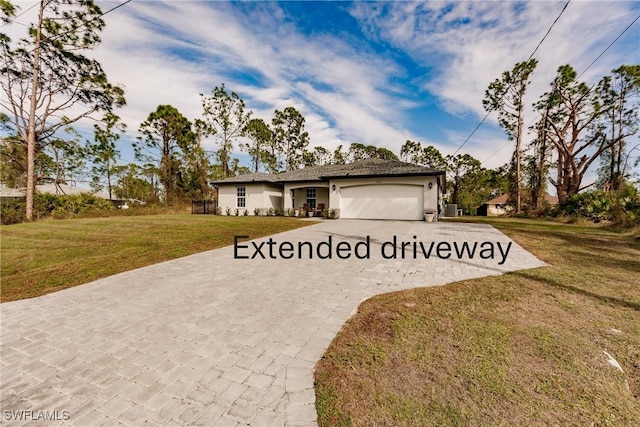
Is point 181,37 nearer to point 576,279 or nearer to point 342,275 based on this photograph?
point 342,275

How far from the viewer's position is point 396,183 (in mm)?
15539

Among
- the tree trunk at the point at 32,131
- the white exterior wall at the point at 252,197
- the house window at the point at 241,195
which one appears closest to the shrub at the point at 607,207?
the white exterior wall at the point at 252,197

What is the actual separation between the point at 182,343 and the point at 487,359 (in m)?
2.98

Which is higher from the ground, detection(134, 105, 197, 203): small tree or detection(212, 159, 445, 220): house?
detection(134, 105, 197, 203): small tree

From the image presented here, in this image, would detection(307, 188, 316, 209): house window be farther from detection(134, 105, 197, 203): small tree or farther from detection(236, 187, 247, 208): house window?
detection(134, 105, 197, 203): small tree

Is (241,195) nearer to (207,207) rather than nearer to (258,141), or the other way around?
(207,207)

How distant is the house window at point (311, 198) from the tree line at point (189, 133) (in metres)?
14.9

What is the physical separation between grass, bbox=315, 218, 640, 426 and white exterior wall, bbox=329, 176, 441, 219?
36.7ft

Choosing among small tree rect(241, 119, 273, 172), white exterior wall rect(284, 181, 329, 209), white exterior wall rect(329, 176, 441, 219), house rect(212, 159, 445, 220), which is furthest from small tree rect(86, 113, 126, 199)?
white exterior wall rect(329, 176, 441, 219)

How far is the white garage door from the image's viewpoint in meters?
15.3

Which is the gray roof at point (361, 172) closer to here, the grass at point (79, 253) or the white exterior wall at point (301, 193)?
the white exterior wall at point (301, 193)

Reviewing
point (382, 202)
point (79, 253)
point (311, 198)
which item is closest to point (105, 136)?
point (311, 198)

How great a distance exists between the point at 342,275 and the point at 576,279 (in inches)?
164

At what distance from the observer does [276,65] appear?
11.3m
